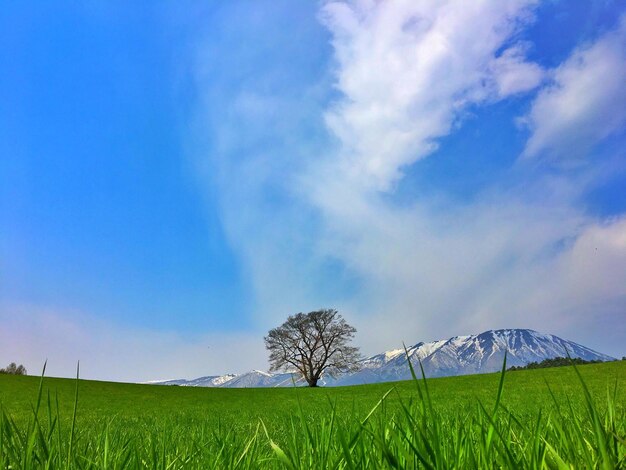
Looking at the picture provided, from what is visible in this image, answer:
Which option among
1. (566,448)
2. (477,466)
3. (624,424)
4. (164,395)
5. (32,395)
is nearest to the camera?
(477,466)

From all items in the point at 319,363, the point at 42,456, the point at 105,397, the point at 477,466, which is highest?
the point at 319,363

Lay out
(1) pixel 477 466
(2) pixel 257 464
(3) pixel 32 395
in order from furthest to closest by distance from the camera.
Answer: (3) pixel 32 395 → (2) pixel 257 464 → (1) pixel 477 466

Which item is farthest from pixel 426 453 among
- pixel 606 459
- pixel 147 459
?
pixel 147 459

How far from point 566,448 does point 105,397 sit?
39684 mm

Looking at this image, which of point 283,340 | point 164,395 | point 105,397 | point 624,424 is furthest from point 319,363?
point 624,424

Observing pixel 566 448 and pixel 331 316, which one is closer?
pixel 566 448

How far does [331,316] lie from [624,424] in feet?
248

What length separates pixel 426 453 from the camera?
139 centimetres

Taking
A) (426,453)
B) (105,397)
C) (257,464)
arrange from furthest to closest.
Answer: (105,397)
(257,464)
(426,453)

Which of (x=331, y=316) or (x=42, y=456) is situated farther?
(x=331, y=316)

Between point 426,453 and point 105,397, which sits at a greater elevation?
point 105,397

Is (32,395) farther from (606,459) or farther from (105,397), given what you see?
(606,459)

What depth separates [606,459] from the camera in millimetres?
1079

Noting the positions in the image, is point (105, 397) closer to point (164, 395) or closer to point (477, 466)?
point (164, 395)
